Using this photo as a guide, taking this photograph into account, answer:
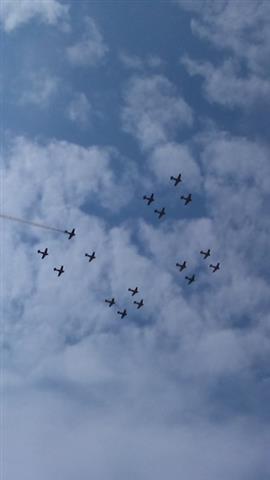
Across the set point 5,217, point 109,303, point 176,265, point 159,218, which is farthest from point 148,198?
point 5,217

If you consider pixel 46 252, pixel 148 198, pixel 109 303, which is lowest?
pixel 109 303

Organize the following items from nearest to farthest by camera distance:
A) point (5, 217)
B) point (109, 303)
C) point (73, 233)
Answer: point (5, 217)
point (73, 233)
point (109, 303)

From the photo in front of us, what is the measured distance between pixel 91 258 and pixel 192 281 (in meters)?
33.7

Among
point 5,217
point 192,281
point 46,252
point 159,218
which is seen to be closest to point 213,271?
point 192,281

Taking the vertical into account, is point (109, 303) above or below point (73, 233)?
below

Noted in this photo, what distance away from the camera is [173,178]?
7023 inches

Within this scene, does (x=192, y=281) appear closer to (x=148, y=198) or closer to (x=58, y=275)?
(x=148, y=198)

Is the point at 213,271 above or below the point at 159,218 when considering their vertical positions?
below

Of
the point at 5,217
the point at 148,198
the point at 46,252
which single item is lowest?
the point at 5,217

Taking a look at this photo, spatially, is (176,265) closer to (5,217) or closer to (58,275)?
(58,275)

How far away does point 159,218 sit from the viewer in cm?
18225

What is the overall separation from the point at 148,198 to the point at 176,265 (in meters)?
23.3

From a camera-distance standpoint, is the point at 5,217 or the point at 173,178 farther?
the point at 173,178

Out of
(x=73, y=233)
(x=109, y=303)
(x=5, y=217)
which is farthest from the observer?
(x=109, y=303)
